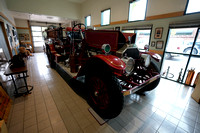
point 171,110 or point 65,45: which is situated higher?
point 65,45

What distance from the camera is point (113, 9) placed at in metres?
5.53

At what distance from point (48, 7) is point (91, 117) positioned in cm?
897

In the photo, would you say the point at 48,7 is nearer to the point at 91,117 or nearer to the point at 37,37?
the point at 37,37

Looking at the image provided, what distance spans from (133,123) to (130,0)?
5256 millimetres

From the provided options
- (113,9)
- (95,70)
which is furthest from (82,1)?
(95,70)

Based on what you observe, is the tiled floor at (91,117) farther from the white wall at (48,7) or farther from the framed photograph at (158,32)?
the white wall at (48,7)

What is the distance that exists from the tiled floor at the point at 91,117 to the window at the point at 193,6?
2.60 meters

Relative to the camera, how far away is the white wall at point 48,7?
20.6 feet

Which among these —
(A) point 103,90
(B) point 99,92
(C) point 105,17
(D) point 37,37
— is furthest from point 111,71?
(D) point 37,37

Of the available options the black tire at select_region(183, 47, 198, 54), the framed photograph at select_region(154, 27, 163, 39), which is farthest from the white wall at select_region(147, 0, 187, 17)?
the black tire at select_region(183, 47, 198, 54)

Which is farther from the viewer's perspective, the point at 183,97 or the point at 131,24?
the point at 131,24

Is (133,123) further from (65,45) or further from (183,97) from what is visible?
(65,45)

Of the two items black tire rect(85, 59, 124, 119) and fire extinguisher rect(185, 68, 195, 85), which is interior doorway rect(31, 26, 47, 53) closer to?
black tire rect(85, 59, 124, 119)

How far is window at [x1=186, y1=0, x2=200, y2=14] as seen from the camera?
109 inches
